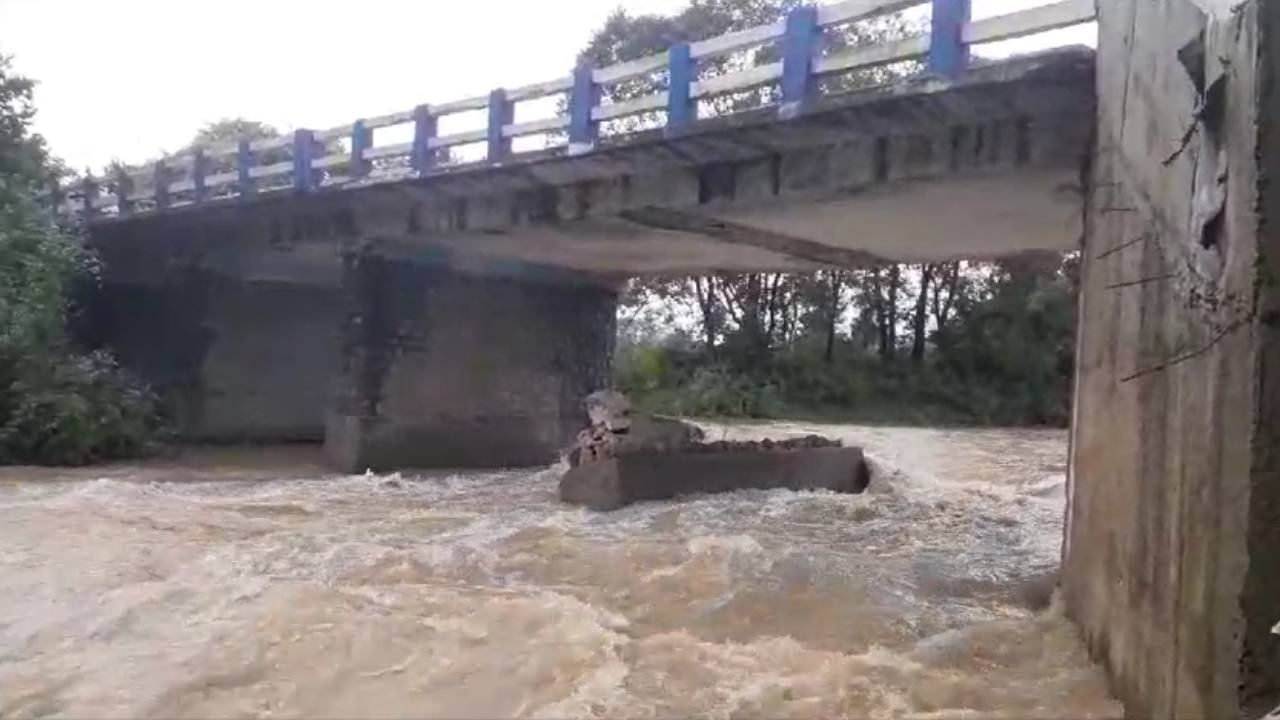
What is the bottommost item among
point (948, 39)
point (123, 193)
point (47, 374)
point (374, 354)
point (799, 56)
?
point (47, 374)

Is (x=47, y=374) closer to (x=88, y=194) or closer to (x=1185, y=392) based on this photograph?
(x=88, y=194)

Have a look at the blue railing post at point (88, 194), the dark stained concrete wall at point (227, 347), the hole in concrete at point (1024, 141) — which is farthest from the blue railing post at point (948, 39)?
the blue railing post at point (88, 194)

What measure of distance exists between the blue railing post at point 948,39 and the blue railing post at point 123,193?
44.7 feet

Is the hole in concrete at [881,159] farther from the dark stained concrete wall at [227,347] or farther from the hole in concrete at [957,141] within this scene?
the dark stained concrete wall at [227,347]

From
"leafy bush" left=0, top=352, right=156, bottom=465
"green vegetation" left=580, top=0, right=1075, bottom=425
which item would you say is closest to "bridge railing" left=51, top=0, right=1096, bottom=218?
"leafy bush" left=0, top=352, right=156, bottom=465

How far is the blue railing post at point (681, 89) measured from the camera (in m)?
10.4

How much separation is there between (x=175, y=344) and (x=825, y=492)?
449 inches

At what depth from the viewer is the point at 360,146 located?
14.0m

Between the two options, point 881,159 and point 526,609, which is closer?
point 526,609

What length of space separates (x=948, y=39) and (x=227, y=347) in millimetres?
13899

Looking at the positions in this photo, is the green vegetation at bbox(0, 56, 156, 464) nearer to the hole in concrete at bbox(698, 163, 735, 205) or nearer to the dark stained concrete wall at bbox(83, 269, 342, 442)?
the dark stained concrete wall at bbox(83, 269, 342, 442)

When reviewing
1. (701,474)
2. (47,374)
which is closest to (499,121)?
(701,474)

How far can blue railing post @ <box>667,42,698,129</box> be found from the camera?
10.4 m

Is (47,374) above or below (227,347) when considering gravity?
below
